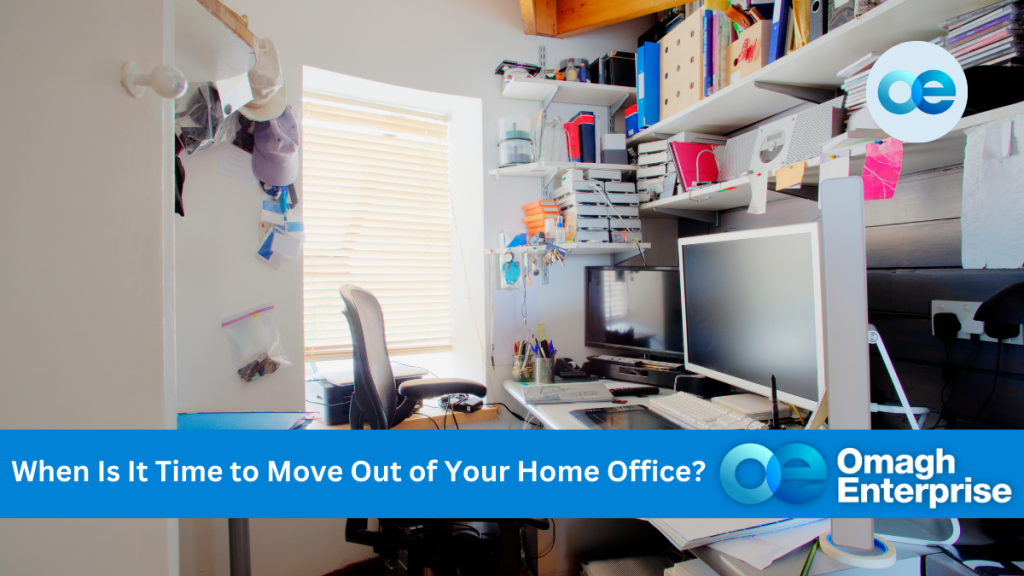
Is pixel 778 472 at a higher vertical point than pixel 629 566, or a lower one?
higher

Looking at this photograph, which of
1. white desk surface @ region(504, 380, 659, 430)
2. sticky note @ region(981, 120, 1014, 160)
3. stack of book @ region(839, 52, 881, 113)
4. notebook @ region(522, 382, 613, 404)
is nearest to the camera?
sticky note @ region(981, 120, 1014, 160)

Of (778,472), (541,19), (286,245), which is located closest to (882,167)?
(778,472)

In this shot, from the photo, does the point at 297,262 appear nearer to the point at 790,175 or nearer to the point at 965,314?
the point at 790,175

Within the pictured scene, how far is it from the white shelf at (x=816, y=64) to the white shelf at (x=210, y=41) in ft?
4.68

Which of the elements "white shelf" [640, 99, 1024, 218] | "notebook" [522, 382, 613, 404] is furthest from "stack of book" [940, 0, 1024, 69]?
"notebook" [522, 382, 613, 404]

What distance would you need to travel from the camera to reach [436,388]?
1.52 meters

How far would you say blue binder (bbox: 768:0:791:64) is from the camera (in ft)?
4.87

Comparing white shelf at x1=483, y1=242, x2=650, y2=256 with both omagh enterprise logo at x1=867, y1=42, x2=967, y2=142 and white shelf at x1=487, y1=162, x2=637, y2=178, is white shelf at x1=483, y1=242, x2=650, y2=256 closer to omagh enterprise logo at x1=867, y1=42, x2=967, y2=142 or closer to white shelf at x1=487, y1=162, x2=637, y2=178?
white shelf at x1=487, y1=162, x2=637, y2=178

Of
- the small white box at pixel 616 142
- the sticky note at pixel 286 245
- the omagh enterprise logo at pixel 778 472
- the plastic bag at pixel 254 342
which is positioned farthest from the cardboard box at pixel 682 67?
the plastic bag at pixel 254 342

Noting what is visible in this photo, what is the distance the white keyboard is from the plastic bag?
1415 mm

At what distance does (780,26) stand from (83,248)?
1862 millimetres

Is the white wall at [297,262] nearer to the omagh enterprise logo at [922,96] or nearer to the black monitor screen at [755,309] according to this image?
the black monitor screen at [755,309]

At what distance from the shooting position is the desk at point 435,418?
1.98m

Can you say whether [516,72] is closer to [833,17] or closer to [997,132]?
[833,17]
